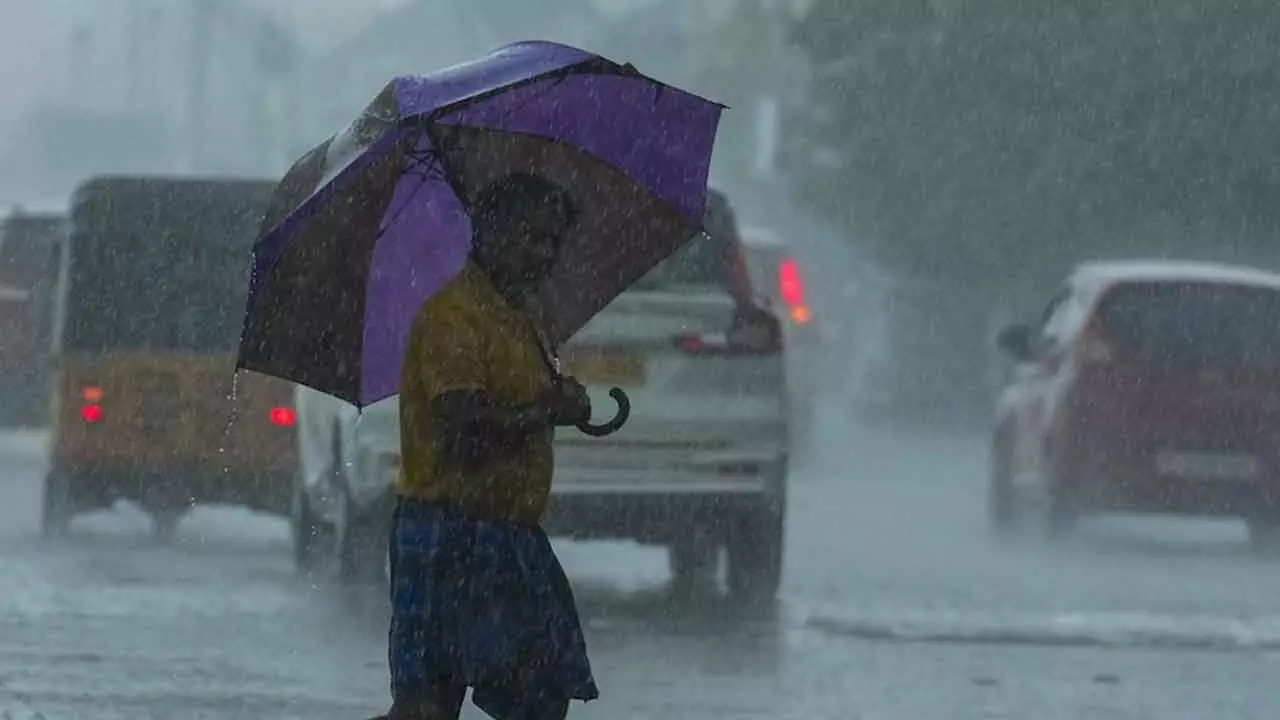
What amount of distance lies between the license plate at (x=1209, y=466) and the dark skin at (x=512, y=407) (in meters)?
12.3

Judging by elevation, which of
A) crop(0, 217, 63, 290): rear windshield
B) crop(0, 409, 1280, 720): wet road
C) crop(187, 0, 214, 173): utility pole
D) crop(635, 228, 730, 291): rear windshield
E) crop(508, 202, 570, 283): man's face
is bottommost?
crop(0, 409, 1280, 720): wet road

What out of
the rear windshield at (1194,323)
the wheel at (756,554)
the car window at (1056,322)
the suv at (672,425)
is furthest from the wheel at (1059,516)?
the suv at (672,425)

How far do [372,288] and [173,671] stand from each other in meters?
4.48

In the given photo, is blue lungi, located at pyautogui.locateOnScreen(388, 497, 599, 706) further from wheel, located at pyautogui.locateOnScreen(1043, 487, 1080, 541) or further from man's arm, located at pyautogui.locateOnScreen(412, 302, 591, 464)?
wheel, located at pyautogui.locateOnScreen(1043, 487, 1080, 541)

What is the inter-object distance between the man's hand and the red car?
41.4 ft

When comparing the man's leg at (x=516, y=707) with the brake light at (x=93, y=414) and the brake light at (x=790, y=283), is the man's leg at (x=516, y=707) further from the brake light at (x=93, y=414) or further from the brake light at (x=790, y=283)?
the brake light at (x=790, y=283)

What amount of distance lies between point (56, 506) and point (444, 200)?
11339 millimetres

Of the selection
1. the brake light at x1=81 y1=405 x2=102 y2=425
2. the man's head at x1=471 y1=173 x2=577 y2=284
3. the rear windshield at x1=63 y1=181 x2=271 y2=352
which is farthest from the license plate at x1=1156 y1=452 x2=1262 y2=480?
the man's head at x1=471 y1=173 x2=577 y2=284

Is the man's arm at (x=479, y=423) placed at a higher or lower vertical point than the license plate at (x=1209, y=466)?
lower

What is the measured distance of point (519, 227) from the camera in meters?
7.02

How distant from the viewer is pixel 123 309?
61.6 ft

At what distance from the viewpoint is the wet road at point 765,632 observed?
438 inches

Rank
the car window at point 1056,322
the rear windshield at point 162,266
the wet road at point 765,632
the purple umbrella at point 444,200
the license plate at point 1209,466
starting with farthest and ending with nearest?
the car window at point 1056,322 → the license plate at point 1209,466 → the rear windshield at point 162,266 → the wet road at point 765,632 → the purple umbrella at point 444,200

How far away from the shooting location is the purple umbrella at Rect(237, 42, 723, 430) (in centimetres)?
731
